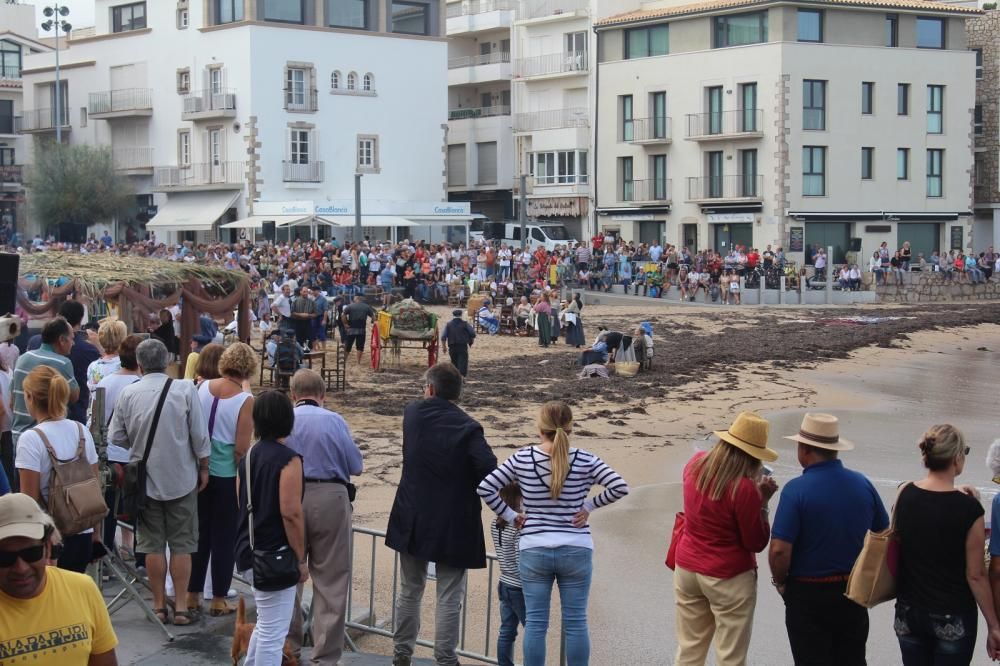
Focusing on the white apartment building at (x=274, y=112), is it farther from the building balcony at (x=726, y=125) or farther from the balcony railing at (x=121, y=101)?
the building balcony at (x=726, y=125)

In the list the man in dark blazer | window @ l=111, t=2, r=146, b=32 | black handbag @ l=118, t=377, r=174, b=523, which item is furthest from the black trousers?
window @ l=111, t=2, r=146, b=32

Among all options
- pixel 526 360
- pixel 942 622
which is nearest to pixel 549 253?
pixel 526 360

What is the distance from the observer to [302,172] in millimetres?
49750

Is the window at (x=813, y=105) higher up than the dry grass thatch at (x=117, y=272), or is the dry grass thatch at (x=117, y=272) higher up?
the window at (x=813, y=105)

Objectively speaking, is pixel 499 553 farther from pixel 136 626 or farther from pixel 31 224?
pixel 31 224

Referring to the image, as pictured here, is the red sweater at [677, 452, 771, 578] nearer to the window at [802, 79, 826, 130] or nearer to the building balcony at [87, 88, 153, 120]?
the window at [802, 79, 826, 130]

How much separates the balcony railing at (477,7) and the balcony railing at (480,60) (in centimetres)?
185

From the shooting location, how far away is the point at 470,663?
8109 mm

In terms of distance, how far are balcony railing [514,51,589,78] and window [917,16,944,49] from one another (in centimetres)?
1258

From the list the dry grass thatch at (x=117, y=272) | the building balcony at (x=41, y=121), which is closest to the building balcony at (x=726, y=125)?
the building balcony at (x=41, y=121)

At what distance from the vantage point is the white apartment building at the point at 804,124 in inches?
1866

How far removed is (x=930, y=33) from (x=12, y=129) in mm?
39617

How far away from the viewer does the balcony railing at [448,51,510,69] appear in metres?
57.2

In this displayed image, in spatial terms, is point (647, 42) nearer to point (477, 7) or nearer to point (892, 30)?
point (892, 30)
